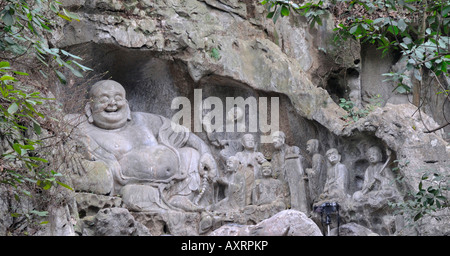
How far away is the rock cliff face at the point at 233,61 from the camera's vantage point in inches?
478

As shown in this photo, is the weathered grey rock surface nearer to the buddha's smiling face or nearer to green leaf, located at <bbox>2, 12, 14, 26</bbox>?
green leaf, located at <bbox>2, 12, 14, 26</bbox>

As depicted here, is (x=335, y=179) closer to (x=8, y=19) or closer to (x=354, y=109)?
(x=354, y=109)

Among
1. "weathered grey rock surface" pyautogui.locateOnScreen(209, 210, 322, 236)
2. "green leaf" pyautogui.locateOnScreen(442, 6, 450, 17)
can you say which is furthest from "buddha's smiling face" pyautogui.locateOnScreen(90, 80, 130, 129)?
"green leaf" pyautogui.locateOnScreen(442, 6, 450, 17)

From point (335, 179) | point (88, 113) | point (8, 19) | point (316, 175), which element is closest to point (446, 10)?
point (335, 179)

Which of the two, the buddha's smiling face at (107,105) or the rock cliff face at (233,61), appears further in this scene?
the buddha's smiling face at (107,105)

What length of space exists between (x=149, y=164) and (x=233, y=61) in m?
2.10

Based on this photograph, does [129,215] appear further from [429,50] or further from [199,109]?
[429,50]

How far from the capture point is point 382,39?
32.9ft

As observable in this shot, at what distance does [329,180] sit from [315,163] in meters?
0.44

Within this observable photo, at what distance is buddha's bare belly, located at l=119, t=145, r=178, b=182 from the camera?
38.9ft

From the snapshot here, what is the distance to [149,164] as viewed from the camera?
39.1 ft

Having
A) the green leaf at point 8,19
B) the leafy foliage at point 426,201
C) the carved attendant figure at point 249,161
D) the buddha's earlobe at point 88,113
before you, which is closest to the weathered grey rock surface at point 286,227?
the leafy foliage at point 426,201

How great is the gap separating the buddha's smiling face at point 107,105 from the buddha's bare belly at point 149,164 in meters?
0.58

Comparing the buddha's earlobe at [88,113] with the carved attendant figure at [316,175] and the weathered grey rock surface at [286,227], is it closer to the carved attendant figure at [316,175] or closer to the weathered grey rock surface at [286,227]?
the carved attendant figure at [316,175]
